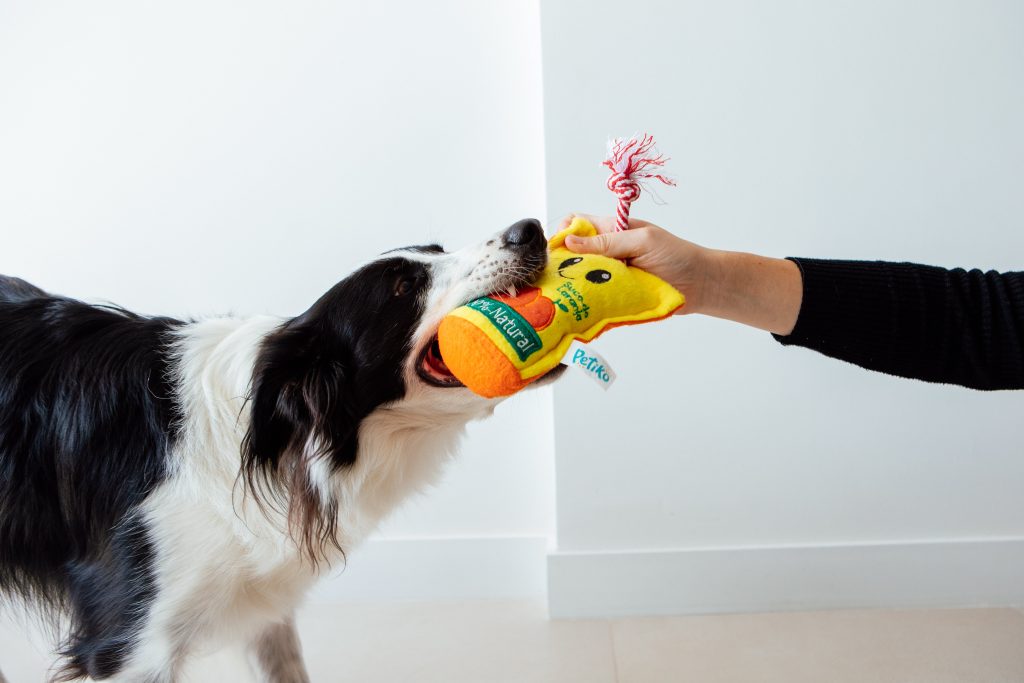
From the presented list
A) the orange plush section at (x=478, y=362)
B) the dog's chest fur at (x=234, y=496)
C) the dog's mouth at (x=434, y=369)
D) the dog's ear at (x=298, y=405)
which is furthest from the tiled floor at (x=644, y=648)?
the orange plush section at (x=478, y=362)

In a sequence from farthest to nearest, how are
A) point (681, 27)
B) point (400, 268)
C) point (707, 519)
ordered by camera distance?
point (707, 519) → point (681, 27) → point (400, 268)

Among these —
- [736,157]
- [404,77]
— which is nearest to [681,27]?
[736,157]

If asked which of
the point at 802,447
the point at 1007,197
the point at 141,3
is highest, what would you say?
the point at 141,3

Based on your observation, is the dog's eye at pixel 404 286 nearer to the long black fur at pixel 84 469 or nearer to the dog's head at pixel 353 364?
the dog's head at pixel 353 364

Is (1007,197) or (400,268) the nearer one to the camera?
(400,268)

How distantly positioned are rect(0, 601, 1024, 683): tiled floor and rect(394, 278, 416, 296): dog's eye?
2.74 feet

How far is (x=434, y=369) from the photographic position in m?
1.30

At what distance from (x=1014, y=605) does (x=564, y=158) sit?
159cm

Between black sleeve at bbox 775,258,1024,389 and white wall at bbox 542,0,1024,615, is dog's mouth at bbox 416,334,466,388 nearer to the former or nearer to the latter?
black sleeve at bbox 775,258,1024,389

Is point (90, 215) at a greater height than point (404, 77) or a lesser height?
lesser

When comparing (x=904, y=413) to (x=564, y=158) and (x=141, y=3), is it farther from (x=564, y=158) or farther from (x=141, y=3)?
(x=141, y=3)

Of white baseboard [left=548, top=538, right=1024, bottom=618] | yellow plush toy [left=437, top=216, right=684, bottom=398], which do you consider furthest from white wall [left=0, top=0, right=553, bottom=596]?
yellow plush toy [left=437, top=216, right=684, bottom=398]

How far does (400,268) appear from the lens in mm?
1338

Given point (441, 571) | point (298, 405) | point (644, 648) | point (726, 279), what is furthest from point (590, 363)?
point (441, 571)
